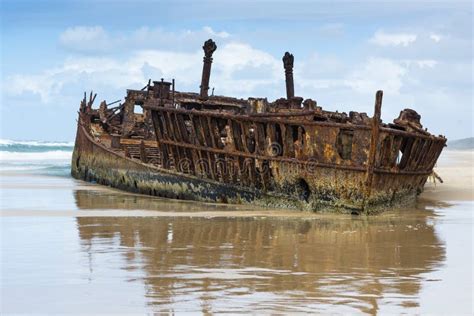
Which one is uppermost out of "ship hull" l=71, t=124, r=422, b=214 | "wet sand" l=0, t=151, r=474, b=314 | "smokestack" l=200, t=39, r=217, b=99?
"smokestack" l=200, t=39, r=217, b=99

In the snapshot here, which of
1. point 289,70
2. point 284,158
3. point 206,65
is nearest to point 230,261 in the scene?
point 284,158

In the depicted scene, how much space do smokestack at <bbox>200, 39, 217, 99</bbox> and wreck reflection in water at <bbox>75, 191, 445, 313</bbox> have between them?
750 centimetres

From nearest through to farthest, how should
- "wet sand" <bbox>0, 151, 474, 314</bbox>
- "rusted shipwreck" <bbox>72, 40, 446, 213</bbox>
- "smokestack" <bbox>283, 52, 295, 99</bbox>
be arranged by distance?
"wet sand" <bbox>0, 151, 474, 314</bbox>
"rusted shipwreck" <bbox>72, 40, 446, 213</bbox>
"smokestack" <bbox>283, 52, 295, 99</bbox>

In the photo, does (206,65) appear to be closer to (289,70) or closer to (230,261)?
(289,70)

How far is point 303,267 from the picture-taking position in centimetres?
795

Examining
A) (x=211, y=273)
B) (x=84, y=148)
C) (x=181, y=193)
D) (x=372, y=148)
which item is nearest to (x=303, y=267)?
(x=211, y=273)

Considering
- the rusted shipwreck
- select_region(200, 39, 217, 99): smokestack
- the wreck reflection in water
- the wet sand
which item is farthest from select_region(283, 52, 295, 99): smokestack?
the wreck reflection in water

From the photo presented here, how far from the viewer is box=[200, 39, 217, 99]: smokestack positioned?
19.7 m

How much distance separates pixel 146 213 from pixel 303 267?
598 cm

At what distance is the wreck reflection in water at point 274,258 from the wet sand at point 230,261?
0.05 feet

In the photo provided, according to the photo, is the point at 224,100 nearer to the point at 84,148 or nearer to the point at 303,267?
→ the point at 84,148

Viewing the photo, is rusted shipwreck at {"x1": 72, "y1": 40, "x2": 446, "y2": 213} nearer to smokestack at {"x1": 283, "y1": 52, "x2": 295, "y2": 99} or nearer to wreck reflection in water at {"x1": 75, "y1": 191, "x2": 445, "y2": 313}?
wreck reflection in water at {"x1": 75, "y1": 191, "x2": 445, "y2": 313}

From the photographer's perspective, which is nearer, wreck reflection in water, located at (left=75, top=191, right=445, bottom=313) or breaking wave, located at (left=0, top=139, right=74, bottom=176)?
wreck reflection in water, located at (left=75, top=191, right=445, bottom=313)

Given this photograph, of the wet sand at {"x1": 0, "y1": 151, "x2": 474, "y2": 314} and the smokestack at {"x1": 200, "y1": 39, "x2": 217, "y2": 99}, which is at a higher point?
the smokestack at {"x1": 200, "y1": 39, "x2": 217, "y2": 99}
